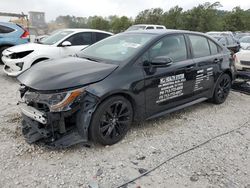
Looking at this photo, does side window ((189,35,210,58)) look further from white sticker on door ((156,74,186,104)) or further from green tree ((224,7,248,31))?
green tree ((224,7,248,31))

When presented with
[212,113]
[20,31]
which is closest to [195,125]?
[212,113]

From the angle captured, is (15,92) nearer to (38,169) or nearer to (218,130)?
(38,169)

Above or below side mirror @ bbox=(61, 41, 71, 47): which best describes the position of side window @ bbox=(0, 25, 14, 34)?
above

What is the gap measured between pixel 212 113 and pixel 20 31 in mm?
7293

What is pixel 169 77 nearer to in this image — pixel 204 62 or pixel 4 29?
pixel 204 62

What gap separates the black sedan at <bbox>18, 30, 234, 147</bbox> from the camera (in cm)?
298

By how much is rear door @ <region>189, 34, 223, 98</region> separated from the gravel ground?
0.77 meters

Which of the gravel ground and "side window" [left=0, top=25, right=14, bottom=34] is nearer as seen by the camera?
the gravel ground

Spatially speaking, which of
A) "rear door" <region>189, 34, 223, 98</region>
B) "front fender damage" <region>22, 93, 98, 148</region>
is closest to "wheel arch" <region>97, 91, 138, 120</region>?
"front fender damage" <region>22, 93, 98, 148</region>

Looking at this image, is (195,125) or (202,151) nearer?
(202,151)

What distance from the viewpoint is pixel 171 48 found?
407cm

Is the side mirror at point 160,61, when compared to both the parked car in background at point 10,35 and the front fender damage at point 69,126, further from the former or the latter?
the parked car in background at point 10,35

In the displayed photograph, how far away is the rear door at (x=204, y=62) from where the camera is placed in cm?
446

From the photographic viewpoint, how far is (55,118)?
2902mm
